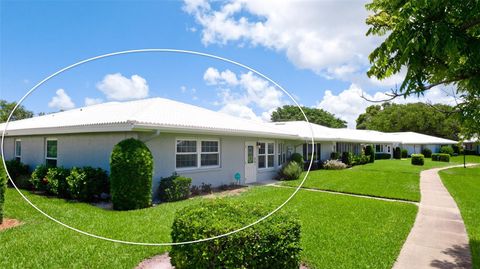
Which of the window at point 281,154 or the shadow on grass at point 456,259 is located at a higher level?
the window at point 281,154

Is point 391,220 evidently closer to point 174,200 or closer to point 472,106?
Answer: point 472,106

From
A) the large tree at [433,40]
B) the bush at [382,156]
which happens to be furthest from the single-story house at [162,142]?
the bush at [382,156]

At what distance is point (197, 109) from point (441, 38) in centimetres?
1395

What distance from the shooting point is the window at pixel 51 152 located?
49.9ft

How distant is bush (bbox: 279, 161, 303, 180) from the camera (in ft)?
60.7

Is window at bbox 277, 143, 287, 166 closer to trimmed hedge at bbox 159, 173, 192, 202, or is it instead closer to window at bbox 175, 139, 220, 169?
window at bbox 175, 139, 220, 169

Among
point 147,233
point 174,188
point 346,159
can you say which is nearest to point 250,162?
point 174,188

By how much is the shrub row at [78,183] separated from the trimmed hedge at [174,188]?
2.05 meters

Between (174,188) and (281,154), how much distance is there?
34.0ft

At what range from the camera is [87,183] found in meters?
11.4

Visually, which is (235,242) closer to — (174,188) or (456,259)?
(456,259)

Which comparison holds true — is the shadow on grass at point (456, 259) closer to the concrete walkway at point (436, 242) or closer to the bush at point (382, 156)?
the concrete walkway at point (436, 242)

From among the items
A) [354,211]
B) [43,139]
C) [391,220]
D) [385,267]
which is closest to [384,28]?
[385,267]

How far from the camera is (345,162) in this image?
28703 mm
